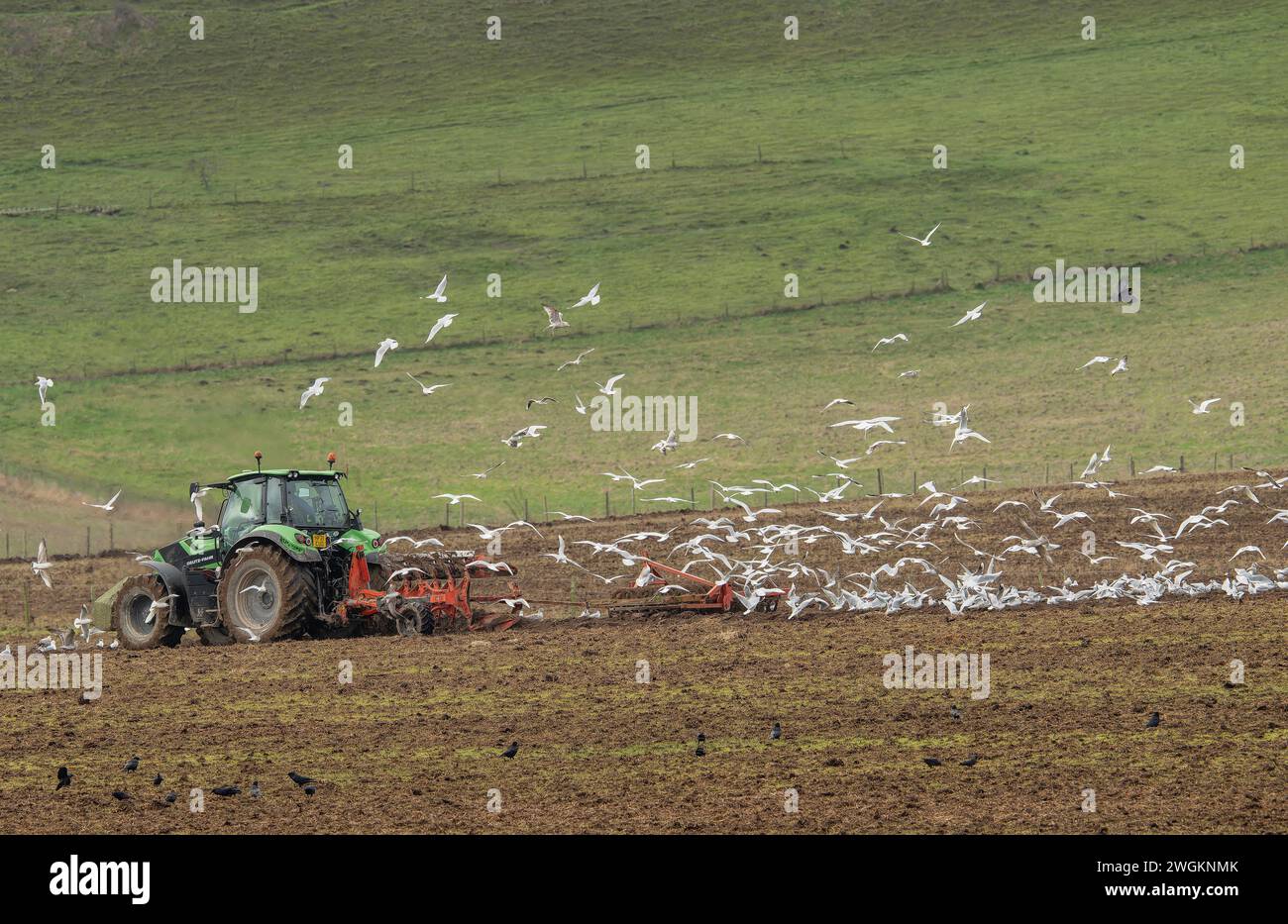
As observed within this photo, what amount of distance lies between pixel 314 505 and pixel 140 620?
3.25 metres

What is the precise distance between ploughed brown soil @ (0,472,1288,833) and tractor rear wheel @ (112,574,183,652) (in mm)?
1059

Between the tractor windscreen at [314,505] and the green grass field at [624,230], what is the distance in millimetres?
9941

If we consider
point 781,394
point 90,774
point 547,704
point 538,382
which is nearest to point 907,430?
point 781,394

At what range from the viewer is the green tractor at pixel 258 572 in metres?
23.5

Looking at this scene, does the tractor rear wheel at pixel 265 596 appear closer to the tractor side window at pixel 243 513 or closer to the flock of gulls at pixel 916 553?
the tractor side window at pixel 243 513

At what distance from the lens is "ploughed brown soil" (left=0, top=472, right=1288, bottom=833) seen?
1368 centimetres

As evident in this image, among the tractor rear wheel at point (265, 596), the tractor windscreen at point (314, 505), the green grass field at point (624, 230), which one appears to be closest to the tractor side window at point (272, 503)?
the tractor windscreen at point (314, 505)

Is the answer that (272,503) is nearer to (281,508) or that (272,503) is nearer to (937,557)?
(281,508)

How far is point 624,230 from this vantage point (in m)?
80.8

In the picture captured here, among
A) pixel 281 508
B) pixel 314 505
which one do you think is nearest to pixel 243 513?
pixel 281 508

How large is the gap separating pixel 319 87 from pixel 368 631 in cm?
8740

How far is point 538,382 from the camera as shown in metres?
62.2

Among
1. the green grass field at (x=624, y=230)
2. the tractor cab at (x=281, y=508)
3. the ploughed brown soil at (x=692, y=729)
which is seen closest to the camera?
the ploughed brown soil at (x=692, y=729)
